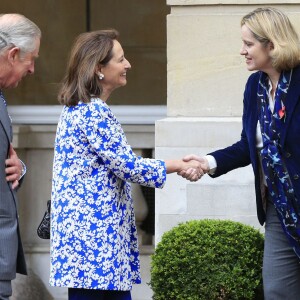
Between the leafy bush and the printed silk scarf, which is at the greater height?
the printed silk scarf

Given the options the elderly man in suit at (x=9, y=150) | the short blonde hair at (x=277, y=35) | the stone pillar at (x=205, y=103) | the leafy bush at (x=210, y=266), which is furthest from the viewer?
the stone pillar at (x=205, y=103)

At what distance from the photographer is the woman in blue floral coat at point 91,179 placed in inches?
210

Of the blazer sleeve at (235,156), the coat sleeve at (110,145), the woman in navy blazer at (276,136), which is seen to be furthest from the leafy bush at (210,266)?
the coat sleeve at (110,145)

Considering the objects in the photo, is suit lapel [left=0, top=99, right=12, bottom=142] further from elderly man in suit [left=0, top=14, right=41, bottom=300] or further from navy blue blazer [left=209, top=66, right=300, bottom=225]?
navy blue blazer [left=209, top=66, right=300, bottom=225]

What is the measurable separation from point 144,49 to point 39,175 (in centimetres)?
140

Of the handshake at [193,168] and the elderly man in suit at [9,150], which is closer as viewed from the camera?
the elderly man in suit at [9,150]

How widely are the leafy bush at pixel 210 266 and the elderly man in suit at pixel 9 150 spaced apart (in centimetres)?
173

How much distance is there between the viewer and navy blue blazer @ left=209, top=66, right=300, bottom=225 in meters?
5.45

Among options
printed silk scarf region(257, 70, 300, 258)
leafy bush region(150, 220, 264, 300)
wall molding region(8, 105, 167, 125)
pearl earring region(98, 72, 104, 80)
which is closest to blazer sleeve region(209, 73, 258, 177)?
printed silk scarf region(257, 70, 300, 258)

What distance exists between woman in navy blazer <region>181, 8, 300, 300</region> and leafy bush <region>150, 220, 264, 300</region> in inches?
24.0

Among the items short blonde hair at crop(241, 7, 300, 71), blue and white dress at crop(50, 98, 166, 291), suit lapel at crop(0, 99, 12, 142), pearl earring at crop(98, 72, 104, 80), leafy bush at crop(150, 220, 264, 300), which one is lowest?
leafy bush at crop(150, 220, 264, 300)

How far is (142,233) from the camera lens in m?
8.71

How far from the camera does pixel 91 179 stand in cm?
538

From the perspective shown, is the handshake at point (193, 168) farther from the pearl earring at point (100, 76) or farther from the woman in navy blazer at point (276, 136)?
the pearl earring at point (100, 76)
